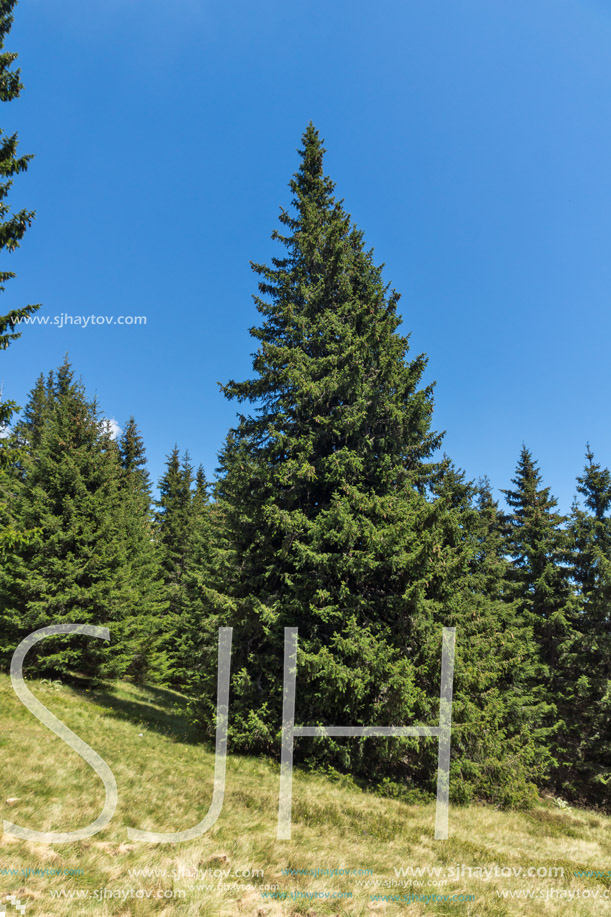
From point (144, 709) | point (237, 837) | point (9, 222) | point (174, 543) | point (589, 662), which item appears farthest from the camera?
point (174, 543)

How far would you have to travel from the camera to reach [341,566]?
1084 cm

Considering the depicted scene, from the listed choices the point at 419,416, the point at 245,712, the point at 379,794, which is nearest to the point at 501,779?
the point at 379,794

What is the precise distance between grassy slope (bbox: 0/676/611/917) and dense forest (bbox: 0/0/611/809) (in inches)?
53.3

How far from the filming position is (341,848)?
623 cm

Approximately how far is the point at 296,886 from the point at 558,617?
20817 millimetres

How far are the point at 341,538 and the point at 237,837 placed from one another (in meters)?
6.16

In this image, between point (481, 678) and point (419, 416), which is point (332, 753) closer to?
point (481, 678)

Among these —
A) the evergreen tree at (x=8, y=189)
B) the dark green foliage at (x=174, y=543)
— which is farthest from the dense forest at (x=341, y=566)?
the dark green foliage at (x=174, y=543)

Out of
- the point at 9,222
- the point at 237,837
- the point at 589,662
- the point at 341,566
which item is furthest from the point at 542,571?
the point at 9,222

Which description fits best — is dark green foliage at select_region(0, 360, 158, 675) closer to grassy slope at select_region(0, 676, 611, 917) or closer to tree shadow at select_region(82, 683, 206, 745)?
tree shadow at select_region(82, 683, 206, 745)

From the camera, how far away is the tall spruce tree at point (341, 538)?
1014cm

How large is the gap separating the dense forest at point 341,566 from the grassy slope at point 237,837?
1.35m

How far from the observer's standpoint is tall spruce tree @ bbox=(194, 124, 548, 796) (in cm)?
1014

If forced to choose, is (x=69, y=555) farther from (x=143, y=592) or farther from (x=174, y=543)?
(x=174, y=543)
